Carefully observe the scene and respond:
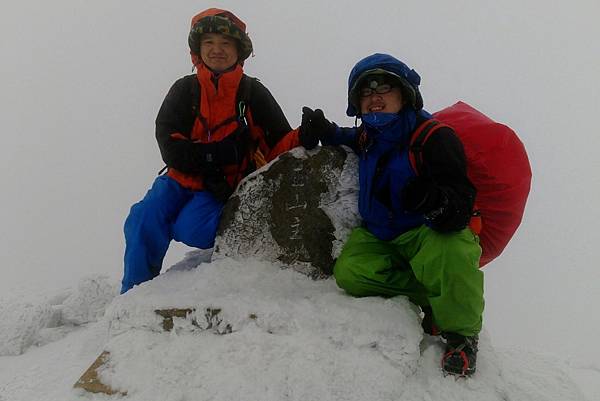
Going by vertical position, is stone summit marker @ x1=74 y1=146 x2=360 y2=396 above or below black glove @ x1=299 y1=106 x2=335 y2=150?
below

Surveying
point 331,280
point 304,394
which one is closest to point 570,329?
point 331,280

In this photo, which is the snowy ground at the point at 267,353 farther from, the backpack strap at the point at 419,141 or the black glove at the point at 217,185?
the backpack strap at the point at 419,141

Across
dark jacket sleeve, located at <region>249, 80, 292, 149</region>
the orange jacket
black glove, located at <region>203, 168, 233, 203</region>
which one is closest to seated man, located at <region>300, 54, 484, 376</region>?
dark jacket sleeve, located at <region>249, 80, 292, 149</region>

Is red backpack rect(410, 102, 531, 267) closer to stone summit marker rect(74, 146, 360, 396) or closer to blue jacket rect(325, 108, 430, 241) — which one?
blue jacket rect(325, 108, 430, 241)

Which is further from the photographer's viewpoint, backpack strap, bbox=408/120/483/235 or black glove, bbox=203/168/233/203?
black glove, bbox=203/168/233/203

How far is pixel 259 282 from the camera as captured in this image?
3801 millimetres

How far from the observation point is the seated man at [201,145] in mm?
4191

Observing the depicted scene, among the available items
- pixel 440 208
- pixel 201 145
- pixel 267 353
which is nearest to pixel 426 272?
pixel 440 208

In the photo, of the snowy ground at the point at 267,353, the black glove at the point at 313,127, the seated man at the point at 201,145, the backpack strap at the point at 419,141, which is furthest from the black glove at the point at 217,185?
the backpack strap at the point at 419,141

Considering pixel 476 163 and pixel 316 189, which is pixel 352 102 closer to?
pixel 316 189

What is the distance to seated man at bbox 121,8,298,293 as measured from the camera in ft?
13.8

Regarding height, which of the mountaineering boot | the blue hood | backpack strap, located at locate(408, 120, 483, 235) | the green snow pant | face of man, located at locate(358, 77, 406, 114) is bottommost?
the mountaineering boot

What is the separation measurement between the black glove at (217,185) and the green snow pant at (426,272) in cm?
134

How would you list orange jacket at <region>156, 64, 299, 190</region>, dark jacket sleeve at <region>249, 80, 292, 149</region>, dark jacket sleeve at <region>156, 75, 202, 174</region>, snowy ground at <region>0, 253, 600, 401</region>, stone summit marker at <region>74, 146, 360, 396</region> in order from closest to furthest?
snowy ground at <region>0, 253, 600, 401</region>, stone summit marker at <region>74, 146, 360, 396</region>, dark jacket sleeve at <region>156, 75, 202, 174</region>, orange jacket at <region>156, 64, 299, 190</region>, dark jacket sleeve at <region>249, 80, 292, 149</region>
